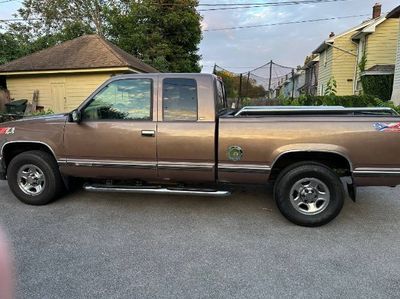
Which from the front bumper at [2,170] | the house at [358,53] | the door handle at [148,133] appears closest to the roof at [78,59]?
the front bumper at [2,170]

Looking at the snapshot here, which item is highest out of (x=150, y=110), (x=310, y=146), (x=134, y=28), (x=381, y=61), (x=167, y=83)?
(x=134, y=28)

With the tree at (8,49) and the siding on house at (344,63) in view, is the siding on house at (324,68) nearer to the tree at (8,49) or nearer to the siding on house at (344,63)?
the siding on house at (344,63)

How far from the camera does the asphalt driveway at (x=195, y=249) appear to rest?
10.0 feet

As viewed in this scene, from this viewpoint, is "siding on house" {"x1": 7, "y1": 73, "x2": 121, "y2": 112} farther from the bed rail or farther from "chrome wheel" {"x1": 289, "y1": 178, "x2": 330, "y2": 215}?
"chrome wheel" {"x1": 289, "y1": 178, "x2": 330, "y2": 215}

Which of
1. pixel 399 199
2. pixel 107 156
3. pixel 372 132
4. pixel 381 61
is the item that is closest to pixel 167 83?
pixel 107 156

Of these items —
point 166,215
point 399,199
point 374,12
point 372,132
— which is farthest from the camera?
point 374,12

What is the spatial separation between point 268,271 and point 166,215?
1877 millimetres

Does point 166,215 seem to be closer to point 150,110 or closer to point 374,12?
point 150,110

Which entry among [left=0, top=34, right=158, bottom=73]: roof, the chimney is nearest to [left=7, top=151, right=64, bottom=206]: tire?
[left=0, top=34, right=158, bottom=73]: roof

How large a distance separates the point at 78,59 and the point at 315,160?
15.8 meters

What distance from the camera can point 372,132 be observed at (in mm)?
4113

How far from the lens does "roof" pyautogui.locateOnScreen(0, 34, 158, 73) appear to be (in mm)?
16722

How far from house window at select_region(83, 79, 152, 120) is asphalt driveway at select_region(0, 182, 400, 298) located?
1.36m

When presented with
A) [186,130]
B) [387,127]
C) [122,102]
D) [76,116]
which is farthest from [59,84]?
[387,127]
